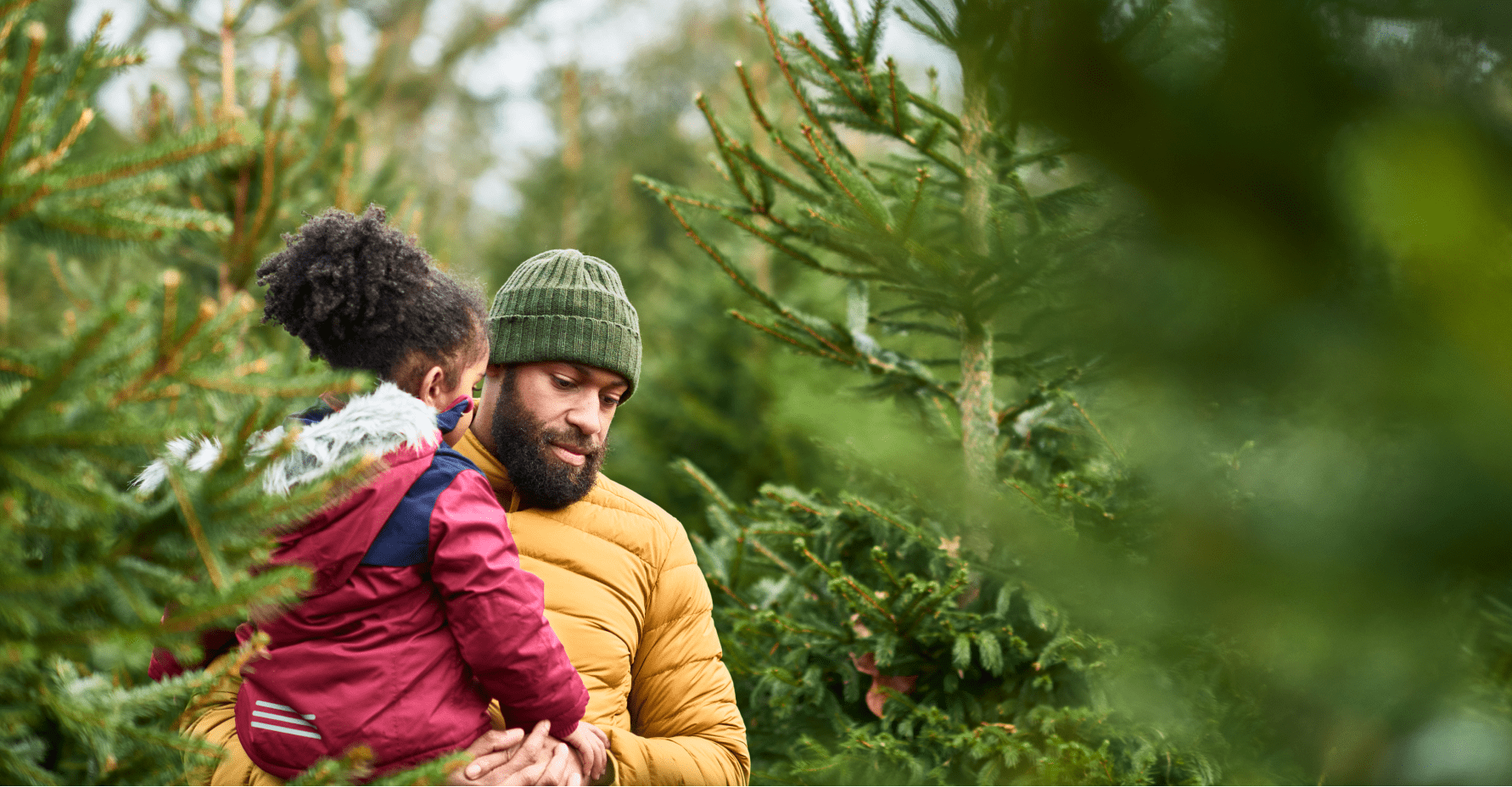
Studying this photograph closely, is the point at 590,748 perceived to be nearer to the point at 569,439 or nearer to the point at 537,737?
the point at 537,737

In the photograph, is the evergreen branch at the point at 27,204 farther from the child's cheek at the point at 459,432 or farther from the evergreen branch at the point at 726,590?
the evergreen branch at the point at 726,590

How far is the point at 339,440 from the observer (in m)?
1.68

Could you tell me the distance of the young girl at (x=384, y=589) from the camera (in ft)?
5.60

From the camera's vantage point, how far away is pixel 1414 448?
23.2 inches

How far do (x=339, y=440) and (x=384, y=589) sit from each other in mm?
297

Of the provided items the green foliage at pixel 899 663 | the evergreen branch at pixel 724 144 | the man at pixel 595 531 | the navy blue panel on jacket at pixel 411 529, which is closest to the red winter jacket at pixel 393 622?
the navy blue panel on jacket at pixel 411 529

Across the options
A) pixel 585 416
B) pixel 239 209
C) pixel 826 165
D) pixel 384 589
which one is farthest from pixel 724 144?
pixel 239 209

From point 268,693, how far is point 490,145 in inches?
603

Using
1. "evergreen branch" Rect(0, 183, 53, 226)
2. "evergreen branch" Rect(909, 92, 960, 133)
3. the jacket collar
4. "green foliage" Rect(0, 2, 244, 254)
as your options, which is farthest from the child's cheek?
"evergreen branch" Rect(909, 92, 960, 133)

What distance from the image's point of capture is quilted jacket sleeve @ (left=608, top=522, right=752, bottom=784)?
228cm

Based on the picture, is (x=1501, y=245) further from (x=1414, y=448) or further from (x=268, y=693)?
(x=268, y=693)

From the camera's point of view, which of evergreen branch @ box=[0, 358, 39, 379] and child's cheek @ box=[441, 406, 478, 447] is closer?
evergreen branch @ box=[0, 358, 39, 379]

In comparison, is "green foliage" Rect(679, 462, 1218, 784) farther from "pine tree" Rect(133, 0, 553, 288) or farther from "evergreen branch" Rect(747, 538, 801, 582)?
"pine tree" Rect(133, 0, 553, 288)

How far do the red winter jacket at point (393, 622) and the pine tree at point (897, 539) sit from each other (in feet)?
3.13
